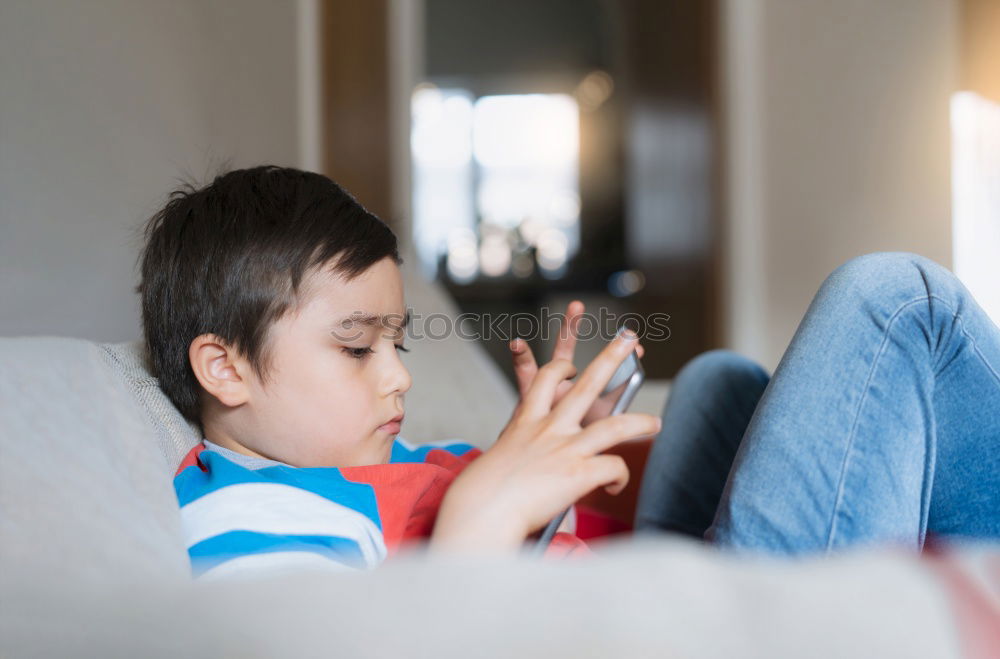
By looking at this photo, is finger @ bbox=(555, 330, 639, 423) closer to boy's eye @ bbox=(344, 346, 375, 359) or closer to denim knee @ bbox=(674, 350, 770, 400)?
boy's eye @ bbox=(344, 346, 375, 359)

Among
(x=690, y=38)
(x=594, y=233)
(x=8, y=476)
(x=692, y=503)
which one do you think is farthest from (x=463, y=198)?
(x=8, y=476)

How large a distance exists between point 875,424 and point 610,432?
0.23 metres

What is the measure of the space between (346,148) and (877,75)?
5.69 ft

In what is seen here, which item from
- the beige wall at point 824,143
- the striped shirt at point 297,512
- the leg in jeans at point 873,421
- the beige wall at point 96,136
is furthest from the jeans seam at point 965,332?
Answer: the beige wall at point 824,143

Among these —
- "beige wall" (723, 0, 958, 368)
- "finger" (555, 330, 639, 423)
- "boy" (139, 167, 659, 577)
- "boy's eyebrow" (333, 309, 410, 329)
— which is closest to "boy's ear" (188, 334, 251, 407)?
"boy" (139, 167, 659, 577)

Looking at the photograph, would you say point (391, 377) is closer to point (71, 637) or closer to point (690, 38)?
point (71, 637)

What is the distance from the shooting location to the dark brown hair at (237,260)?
0.80m

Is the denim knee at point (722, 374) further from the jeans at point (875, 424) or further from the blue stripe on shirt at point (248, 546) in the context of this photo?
the blue stripe on shirt at point (248, 546)

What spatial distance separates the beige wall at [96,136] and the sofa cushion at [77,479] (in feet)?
1.51

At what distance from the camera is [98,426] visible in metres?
0.56

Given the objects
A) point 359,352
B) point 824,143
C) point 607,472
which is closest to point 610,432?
point 607,472

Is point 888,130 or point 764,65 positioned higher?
point 764,65

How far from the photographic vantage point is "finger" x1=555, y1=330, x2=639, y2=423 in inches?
24.8

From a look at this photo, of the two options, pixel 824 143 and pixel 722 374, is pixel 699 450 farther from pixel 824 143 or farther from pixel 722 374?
pixel 824 143
